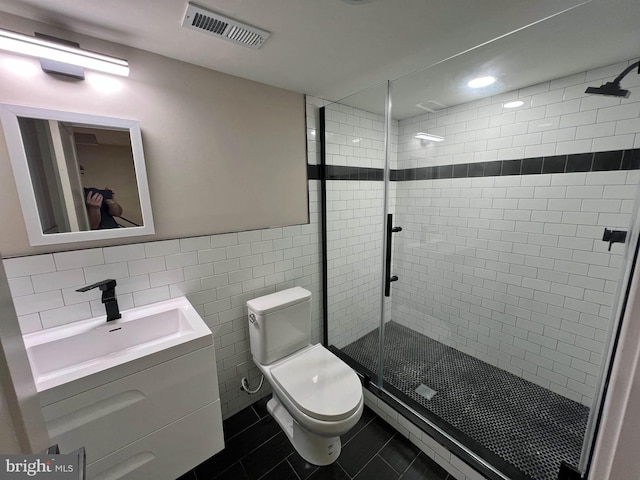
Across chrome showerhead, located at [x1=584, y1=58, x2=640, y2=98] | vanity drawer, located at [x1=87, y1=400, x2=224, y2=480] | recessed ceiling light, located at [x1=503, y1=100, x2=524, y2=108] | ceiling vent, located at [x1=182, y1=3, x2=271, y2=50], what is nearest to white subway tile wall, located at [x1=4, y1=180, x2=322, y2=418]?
vanity drawer, located at [x1=87, y1=400, x2=224, y2=480]

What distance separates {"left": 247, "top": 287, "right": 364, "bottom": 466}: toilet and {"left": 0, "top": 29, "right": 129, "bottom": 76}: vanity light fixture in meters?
1.37

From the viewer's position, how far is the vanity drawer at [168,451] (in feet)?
3.30

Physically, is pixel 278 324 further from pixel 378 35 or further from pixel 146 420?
pixel 378 35

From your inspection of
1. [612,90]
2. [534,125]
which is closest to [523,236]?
[534,125]

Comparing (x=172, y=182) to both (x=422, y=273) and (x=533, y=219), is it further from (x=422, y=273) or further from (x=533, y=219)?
(x=533, y=219)

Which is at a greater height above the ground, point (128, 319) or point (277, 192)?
point (277, 192)

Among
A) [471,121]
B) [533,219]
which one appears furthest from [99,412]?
[471,121]

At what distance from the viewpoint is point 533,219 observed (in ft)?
5.92

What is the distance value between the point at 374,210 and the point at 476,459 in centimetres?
172

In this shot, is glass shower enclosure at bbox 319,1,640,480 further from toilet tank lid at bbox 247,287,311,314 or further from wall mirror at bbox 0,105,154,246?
wall mirror at bbox 0,105,154,246

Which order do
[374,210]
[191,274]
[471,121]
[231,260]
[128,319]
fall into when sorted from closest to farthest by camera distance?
1. [128,319]
2. [191,274]
3. [231,260]
4. [471,121]
5. [374,210]

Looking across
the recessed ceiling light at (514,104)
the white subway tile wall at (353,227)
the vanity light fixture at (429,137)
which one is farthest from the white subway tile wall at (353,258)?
the recessed ceiling light at (514,104)

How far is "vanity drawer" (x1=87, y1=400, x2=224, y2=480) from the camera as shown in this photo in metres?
1.01

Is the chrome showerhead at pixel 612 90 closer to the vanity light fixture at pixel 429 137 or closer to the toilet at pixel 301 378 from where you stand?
the vanity light fixture at pixel 429 137
